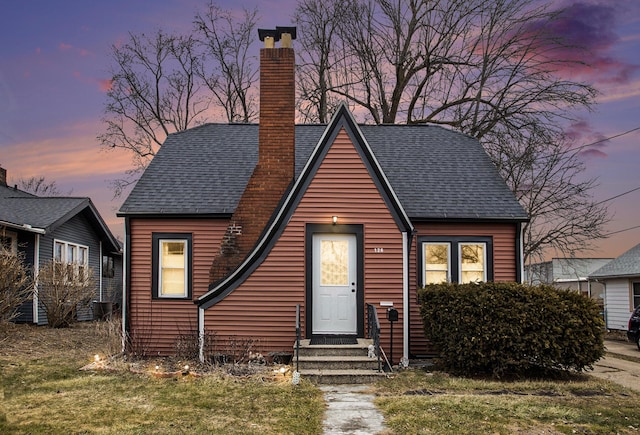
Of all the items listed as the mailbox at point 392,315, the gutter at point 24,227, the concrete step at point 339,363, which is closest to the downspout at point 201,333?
the concrete step at point 339,363

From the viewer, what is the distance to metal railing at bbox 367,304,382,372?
11444 mm

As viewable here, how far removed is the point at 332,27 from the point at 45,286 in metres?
17.4

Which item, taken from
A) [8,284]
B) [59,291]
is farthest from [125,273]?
[59,291]

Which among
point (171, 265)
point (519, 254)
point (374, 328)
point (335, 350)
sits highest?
point (519, 254)

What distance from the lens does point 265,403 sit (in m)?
8.95

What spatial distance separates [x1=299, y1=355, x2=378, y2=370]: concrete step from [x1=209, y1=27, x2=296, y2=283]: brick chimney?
10.5ft

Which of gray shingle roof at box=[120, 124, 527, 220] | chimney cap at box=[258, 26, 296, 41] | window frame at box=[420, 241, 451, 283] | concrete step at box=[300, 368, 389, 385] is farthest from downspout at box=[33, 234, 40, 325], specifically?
concrete step at box=[300, 368, 389, 385]

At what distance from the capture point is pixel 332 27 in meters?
29.3

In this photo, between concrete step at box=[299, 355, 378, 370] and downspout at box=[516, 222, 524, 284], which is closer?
concrete step at box=[299, 355, 378, 370]

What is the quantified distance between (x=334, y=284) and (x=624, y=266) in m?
17.6

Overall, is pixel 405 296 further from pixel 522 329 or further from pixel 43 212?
pixel 43 212

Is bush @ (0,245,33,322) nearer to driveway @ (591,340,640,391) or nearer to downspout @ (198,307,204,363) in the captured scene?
Result: downspout @ (198,307,204,363)

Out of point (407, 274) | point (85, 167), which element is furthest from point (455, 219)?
point (85, 167)

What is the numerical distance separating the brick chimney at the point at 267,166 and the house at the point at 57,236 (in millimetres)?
8497
